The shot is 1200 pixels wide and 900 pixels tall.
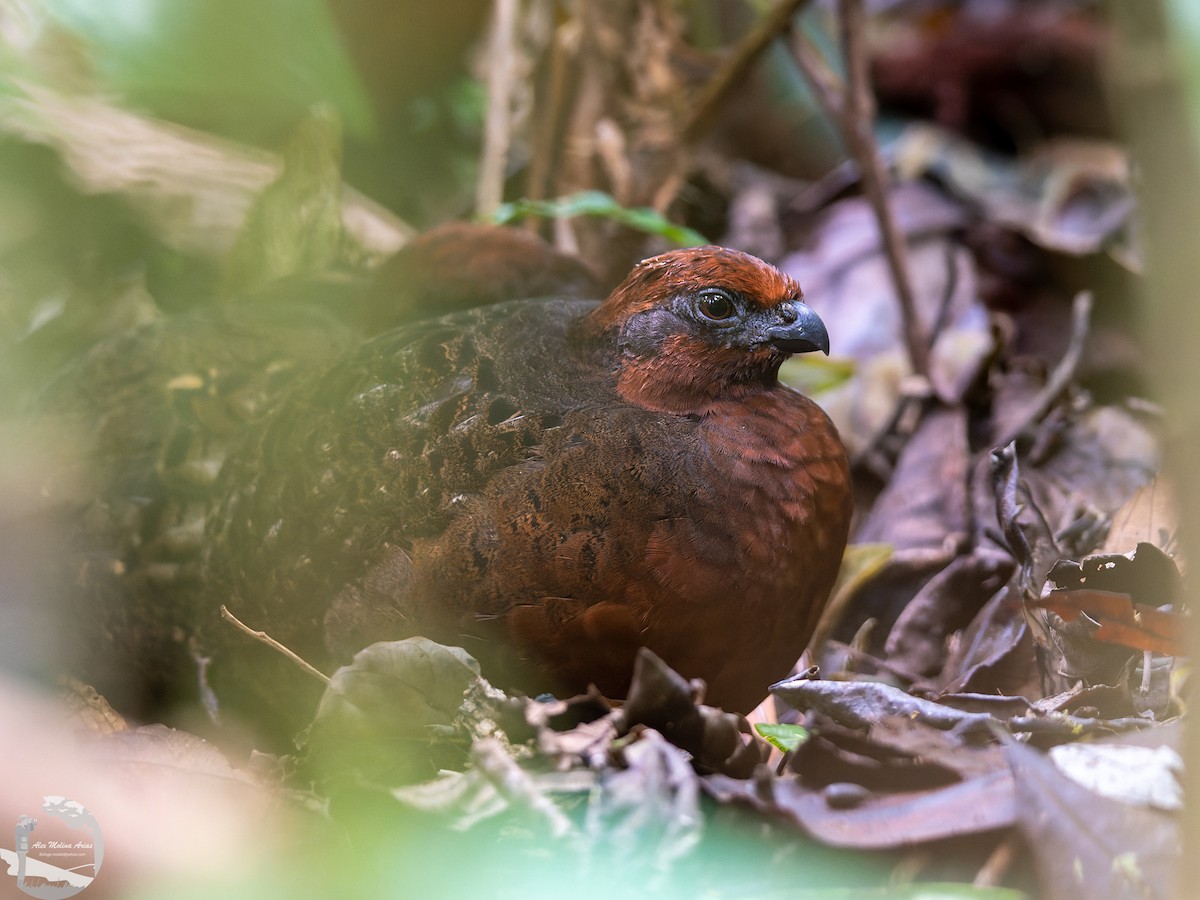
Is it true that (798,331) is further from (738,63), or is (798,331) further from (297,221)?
(297,221)

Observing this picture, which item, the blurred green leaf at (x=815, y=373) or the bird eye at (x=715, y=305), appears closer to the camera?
the bird eye at (x=715, y=305)

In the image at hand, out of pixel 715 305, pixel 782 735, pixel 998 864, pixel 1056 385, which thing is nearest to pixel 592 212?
pixel 715 305

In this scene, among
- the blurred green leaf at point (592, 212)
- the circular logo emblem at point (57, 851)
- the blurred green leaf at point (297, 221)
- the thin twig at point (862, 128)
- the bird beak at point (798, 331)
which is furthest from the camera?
the blurred green leaf at point (297, 221)

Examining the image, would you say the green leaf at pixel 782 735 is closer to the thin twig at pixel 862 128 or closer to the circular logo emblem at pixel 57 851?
the circular logo emblem at pixel 57 851

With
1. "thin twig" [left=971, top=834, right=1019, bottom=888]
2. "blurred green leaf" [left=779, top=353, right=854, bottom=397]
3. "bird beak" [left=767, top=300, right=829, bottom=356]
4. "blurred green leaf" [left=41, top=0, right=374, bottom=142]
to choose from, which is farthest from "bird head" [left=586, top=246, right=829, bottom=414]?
"thin twig" [left=971, top=834, right=1019, bottom=888]

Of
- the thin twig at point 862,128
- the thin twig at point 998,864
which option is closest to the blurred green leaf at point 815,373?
the thin twig at point 862,128

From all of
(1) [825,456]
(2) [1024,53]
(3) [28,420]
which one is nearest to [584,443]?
(1) [825,456]
